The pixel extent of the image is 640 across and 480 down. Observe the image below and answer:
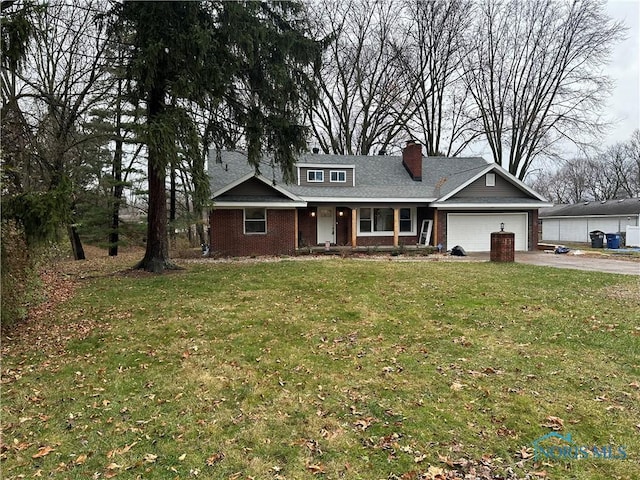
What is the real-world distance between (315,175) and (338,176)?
47.8 inches

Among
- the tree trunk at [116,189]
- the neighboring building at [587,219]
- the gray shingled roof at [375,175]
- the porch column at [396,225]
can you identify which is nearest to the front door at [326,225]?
the gray shingled roof at [375,175]

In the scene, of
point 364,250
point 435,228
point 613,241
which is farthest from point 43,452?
point 613,241

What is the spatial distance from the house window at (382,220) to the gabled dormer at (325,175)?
70.3 inches

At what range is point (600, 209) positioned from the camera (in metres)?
28.4

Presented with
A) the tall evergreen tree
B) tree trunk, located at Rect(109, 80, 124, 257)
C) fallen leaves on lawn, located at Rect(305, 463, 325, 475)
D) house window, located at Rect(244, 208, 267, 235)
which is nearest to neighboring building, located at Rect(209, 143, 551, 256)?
house window, located at Rect(244, 208, 267, 235)

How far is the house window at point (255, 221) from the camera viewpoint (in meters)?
16.7

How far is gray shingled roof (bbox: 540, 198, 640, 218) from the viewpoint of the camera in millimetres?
25942

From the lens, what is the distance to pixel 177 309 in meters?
7.33

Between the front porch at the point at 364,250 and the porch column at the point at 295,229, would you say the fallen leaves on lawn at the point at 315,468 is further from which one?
the porch column at the point at 295,229

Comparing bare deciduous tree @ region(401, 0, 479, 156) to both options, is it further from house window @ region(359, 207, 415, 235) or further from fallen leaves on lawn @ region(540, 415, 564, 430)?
fallen leaves on lawn @ region(540, 415, 564, 430)

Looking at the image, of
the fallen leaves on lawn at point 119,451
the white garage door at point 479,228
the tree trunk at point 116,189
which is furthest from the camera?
the white garage door at point 479,228

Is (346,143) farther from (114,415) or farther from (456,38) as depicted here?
(114,415)

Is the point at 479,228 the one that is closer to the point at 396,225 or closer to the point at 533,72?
the point at 396,225

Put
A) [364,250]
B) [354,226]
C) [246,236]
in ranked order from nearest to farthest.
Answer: [246,236] → [364,250] → [354,226]
